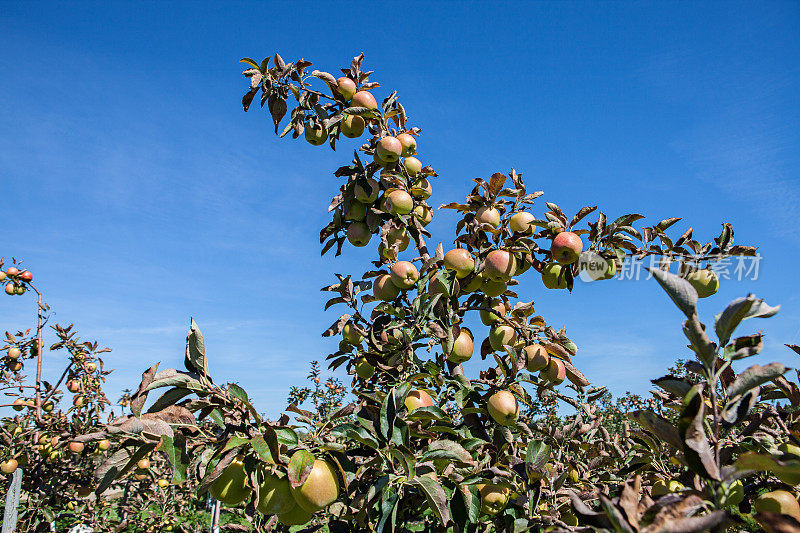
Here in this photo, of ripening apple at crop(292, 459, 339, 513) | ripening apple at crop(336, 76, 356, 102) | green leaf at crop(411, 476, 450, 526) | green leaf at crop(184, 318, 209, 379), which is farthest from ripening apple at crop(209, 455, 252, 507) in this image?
ripening apple at crop(336, 76, 356, 102)

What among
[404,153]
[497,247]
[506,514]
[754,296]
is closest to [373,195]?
[404,153]

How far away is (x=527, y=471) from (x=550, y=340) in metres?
0.79

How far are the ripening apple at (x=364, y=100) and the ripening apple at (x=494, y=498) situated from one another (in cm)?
230

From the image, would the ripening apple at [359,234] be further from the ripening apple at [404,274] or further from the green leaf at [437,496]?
the green leaf at [437,496]

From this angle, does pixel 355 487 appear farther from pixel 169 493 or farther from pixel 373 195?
pixel 169 493

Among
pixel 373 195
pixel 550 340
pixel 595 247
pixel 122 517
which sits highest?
pixel 373 195

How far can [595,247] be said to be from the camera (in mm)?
2162

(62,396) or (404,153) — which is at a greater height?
(404,153)

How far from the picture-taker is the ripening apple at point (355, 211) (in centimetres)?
289

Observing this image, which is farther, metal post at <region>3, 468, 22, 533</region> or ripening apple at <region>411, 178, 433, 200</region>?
metal post at <region>3, 468, 22, 533</region>

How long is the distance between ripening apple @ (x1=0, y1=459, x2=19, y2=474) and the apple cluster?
7.37 feet

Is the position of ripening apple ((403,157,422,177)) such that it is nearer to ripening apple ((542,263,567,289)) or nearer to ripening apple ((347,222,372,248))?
ripening apple ((347,222,372,248))

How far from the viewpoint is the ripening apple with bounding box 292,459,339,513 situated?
1467 mm

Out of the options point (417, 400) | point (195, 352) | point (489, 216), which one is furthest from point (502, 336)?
point (195, 352)
